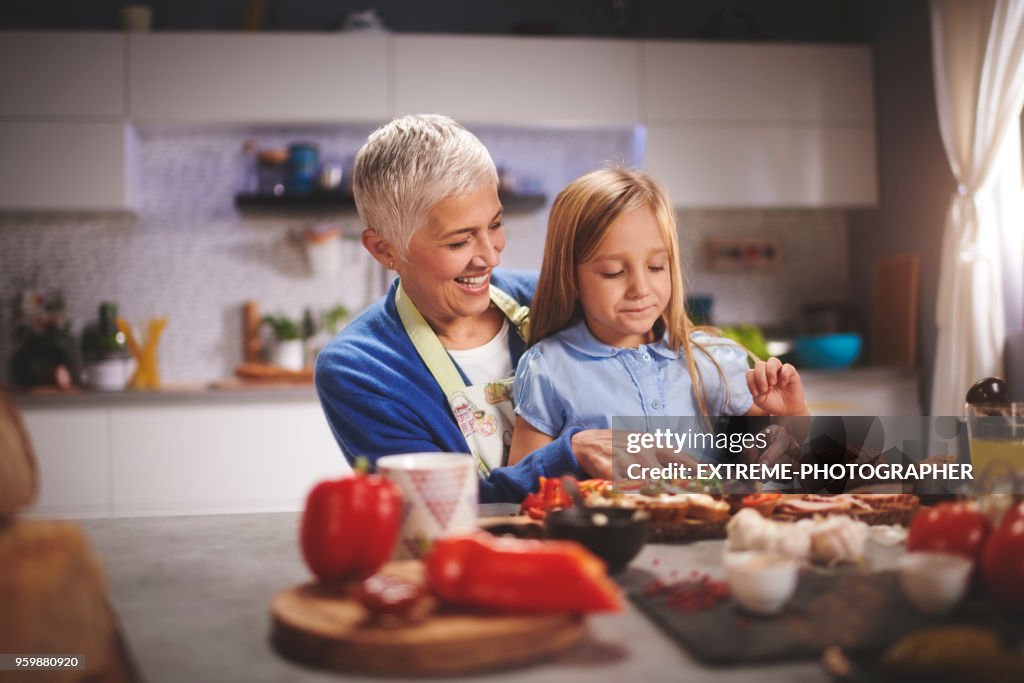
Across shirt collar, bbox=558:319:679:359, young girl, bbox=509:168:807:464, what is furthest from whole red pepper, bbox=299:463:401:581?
shirt collar, bbox=558:319:679:359

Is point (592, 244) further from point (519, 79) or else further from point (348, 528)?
point (519, 79)

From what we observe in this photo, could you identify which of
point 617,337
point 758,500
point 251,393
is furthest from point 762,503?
point 251,393

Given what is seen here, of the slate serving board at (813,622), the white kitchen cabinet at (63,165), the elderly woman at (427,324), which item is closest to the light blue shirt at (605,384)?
the elderly woman at (427,324)

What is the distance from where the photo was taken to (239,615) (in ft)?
2.83

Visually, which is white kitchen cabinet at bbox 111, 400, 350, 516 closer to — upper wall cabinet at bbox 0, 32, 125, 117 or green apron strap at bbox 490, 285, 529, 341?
upper wall cabinet at bbox 0, 32, 125, 117

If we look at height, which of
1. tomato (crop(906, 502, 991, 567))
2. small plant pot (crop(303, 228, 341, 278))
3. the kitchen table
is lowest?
the kitchen table

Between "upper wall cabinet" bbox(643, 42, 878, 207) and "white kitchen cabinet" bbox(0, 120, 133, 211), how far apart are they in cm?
241

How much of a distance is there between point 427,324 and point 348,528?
964mm

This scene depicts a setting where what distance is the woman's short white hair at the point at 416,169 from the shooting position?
1613 millimetres

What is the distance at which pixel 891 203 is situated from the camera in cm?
436

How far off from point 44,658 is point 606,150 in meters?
4.21

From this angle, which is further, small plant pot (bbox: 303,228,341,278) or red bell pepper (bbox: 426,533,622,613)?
small plant pot (bbox: 303,228,341,278)

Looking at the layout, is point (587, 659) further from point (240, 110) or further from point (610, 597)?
point (240, 110)

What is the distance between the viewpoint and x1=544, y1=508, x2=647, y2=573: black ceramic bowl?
935 millimetres
